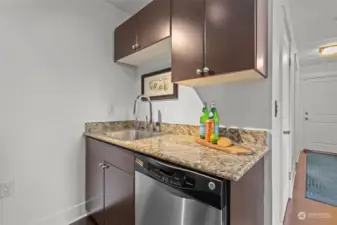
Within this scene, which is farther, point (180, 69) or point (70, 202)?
point (70, 202)

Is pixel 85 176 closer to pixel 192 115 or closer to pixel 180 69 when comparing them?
pixel 192 115

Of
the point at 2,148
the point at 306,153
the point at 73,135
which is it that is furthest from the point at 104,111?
the point at 306,153

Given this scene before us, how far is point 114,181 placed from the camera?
1.45m

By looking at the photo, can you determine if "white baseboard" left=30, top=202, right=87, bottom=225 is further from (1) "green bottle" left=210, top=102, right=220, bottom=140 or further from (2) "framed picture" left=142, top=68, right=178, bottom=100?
(1) "green bottle" left=210, top=102, right=220, bottom=140

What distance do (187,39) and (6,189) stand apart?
1.79 meters

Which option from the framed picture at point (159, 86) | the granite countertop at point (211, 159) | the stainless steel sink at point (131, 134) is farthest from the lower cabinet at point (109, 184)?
the framed picture at point (159, 86)

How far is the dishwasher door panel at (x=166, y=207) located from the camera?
85 centimetres

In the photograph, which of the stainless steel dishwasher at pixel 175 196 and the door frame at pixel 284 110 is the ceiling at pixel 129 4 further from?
the stainless steel dishwasher at pixel 175 196

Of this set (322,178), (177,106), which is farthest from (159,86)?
(322,178)

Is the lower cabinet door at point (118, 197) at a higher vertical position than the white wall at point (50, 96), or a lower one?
lower

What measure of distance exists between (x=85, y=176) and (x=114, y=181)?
70 cm

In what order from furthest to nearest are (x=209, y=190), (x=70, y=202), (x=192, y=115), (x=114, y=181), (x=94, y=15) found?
(x=94, y=15) → (x=70, y=202) → (x=192, y=115) → (x=114, y=181) → (x=209, y=190)

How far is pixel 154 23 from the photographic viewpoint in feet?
5.29

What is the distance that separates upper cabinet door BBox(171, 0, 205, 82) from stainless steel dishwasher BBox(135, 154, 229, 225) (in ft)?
2.08
